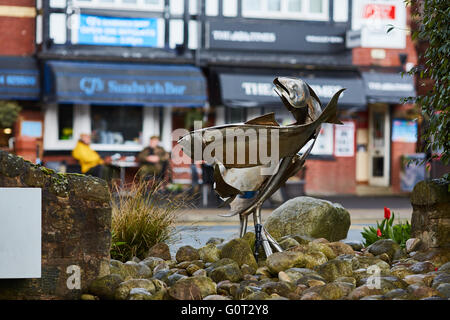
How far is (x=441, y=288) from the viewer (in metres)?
6.10

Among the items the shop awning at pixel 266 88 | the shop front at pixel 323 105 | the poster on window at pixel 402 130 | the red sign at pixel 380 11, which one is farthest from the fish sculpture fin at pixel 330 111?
the poster on window at pixel 402 130

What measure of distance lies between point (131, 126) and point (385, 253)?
48.1ft

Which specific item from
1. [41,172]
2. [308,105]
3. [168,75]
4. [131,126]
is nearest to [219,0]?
[168,75]

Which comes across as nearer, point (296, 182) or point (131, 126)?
point (296, 182)

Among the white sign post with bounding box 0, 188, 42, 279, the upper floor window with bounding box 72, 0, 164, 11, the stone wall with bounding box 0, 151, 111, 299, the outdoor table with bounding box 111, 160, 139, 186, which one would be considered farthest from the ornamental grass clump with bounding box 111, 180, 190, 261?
the upper floor window with bounding box 72, 0, 164, 11

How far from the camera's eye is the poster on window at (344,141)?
23625mm

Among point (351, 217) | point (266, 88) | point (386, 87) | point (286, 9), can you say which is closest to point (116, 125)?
point (266, 88)

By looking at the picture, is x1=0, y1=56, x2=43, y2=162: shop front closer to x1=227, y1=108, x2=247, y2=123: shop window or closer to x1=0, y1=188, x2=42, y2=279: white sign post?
x1=227, y1=108, x2=247, y2=123: shop window

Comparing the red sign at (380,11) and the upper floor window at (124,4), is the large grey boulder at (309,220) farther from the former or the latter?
the red sign at (380,11)

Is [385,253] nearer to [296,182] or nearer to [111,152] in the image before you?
[296,182]

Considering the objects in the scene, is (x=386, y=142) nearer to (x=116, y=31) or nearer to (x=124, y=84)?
(x=124, y=84)

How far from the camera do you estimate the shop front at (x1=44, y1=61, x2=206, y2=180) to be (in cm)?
2025

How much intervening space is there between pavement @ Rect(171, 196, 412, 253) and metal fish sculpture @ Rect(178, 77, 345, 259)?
300cm

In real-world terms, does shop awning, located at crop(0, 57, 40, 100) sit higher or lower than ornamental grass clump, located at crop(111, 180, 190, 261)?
higher
